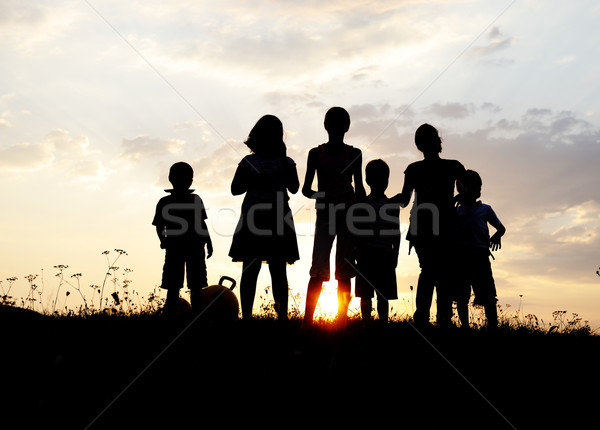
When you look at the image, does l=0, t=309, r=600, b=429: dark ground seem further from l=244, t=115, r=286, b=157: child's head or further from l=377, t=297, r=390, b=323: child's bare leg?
l=244, t=115, r=286, b=157: child's head

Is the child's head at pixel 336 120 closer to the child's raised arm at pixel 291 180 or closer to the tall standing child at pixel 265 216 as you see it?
the tall standing child at pixel 265 216

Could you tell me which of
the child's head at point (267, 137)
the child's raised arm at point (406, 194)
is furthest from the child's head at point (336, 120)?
the child's raised arm at point (406, 194)

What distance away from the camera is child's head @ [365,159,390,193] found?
8484 millimetres

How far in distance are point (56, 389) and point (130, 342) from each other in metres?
1.16

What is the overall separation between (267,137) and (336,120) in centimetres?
95

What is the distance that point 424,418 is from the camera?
14.6 feet

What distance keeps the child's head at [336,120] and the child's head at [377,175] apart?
1138mm

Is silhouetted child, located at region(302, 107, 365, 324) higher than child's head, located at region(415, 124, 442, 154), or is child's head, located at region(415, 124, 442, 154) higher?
child's head, located at region(415, 124, 442, 154)

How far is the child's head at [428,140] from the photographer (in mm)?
7414

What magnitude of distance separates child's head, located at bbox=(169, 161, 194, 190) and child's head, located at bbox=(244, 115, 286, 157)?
1456mm

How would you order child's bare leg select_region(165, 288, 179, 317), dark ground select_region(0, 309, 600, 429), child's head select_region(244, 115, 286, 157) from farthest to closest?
child's bare leg select_region(165, 288, 179, 317) → child's head select_region(244, 115, 286, 157) → dark ground select_region(0, 309, 600, 429)

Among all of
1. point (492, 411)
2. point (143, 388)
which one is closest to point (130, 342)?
point (143, 388)

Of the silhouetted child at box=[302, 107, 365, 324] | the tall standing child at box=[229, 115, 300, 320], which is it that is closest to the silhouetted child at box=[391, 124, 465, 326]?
the silhouetted child at box=[302, 107, 365, 324]

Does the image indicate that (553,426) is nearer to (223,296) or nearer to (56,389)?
(56,389)
